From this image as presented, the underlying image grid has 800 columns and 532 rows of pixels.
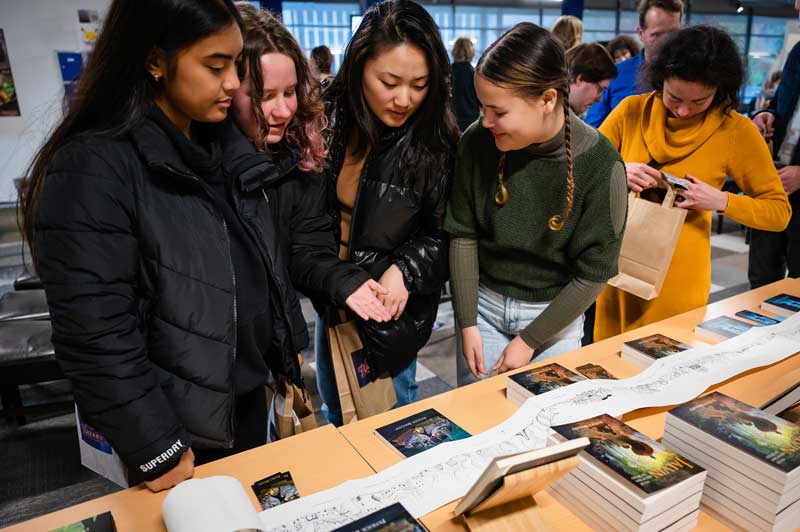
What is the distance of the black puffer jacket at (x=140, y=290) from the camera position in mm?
848

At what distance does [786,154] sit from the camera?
226cm

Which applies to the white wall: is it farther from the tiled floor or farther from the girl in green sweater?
the girl in green sweater

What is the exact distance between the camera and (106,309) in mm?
861

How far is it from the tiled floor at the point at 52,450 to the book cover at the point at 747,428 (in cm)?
175

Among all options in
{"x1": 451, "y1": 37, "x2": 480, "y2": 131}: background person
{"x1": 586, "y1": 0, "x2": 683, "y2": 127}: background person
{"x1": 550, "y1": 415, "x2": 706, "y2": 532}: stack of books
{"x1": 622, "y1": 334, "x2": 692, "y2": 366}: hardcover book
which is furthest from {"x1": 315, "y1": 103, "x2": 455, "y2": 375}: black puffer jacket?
{"x1": 451, "y1": 37, "x2": 480, "y2": 131}: background person

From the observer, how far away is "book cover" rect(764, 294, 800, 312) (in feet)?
5.39

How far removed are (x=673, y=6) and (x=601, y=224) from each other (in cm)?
171

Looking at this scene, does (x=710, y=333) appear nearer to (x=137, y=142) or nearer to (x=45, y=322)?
(x=137, y=142)

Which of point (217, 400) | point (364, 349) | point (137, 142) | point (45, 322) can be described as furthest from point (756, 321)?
point (45, 322)

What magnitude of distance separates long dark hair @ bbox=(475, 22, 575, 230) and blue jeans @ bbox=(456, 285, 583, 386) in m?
0.56

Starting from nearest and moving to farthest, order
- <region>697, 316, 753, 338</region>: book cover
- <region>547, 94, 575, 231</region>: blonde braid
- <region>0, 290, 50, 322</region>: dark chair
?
<region>547, 94, 575, 231</region>: blonde braid, <region>697, 316, 753, 338</region>: book cover, <region>0, 290, 50, 322</region>: dark chair

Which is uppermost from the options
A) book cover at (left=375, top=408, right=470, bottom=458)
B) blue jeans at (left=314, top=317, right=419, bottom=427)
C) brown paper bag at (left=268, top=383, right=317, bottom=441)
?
book cover at (left=375, top=408, right=470, bottom=458)

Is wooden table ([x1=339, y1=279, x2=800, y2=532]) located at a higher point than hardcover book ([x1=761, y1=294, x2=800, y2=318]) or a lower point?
higher

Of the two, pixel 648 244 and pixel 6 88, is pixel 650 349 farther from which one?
pixel 6 88
